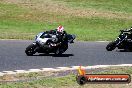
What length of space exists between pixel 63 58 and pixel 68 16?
27.8m

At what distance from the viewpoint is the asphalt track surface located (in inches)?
896

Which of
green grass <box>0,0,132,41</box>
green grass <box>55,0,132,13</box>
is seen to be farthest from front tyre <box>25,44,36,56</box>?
green grass <box>55,0,132,13</box>

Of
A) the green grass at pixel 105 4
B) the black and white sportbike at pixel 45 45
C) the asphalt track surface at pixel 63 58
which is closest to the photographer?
the asphalt track surface at pixel 63 58

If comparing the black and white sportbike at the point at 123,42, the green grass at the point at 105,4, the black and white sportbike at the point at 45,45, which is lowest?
→ the green grass at the point at 105,4

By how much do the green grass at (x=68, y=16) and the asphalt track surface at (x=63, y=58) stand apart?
494 inches

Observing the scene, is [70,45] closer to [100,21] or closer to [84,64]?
[84,64]

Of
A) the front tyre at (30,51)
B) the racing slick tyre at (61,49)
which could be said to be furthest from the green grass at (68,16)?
the front tyre at (30,51)

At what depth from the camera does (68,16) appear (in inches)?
2090

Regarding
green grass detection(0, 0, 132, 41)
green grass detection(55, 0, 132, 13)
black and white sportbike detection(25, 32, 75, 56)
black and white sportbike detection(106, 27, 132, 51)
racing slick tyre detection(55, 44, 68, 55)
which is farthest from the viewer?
green grass detection(55, 0, 132, 13)

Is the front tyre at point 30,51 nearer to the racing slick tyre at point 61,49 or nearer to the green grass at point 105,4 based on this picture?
the racing slick tyre at point 61,49

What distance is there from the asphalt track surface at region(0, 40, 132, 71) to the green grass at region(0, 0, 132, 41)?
12.6 m

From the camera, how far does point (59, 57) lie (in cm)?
2602

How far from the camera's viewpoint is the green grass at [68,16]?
46500 millimetres

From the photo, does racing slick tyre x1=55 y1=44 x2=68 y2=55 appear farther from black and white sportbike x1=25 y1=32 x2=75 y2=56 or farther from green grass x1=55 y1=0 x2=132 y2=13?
green grass x1=55 y1=0 x2=132 y2=13
